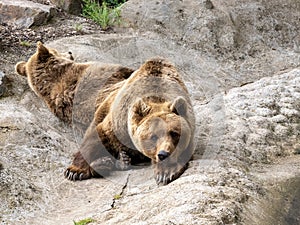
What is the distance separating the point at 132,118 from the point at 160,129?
480 mm

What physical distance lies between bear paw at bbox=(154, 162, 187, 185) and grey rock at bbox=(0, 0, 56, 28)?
18.5 feet

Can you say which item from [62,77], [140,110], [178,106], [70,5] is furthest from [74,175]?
[70,5]

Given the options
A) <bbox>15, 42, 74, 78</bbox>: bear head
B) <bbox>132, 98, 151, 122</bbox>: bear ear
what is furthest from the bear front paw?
<bbox>15, 42, 74, 78</bbox>: bear head

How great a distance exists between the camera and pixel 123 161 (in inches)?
241

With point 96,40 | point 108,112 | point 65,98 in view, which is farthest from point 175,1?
point 108,112

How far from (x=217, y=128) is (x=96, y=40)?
3.77 m

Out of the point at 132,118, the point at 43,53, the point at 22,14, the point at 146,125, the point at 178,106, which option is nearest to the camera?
the point at 146,125

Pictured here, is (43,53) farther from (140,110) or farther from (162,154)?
(162,154)

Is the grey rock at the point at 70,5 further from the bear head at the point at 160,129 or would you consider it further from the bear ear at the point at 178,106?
the bear ear at the point at 178,106

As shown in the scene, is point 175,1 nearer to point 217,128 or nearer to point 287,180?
point 217,128

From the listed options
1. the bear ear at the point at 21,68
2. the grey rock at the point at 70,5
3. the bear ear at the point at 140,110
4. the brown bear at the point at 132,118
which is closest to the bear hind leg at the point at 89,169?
the brown bear at the point at 132,118

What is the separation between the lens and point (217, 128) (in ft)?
22.9

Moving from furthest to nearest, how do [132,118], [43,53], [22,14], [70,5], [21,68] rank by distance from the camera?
[70,5] → [22,14] → [21,68] → [43,53] → [132,118]

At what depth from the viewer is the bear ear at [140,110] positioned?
5.59 metres
